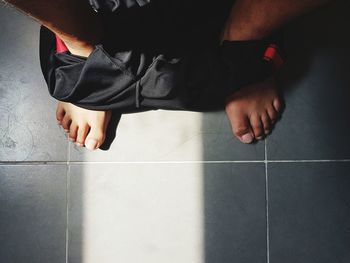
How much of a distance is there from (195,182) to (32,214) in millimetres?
429

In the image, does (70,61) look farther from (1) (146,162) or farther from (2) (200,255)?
(2) (200,255)

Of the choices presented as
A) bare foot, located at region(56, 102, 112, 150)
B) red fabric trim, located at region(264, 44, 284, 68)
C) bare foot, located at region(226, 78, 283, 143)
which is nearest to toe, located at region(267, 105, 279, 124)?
bare foot, located at region(226, 78, 283, 143)

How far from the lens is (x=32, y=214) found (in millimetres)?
876

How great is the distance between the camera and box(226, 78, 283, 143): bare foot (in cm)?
84

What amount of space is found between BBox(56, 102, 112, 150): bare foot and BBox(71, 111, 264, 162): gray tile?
31mm

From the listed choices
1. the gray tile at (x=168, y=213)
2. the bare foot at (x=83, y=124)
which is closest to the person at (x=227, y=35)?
the bare foot at (x=83, y=124)

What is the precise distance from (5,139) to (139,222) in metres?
0.41

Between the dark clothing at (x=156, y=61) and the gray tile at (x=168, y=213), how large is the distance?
184 millimetres

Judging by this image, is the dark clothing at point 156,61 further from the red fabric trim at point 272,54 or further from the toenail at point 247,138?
the toenail at point 247,138

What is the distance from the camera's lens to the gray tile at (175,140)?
86 cm

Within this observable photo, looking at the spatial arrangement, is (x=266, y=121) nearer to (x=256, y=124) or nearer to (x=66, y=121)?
(x=256, y=124)

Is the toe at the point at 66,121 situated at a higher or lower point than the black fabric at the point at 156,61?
lower

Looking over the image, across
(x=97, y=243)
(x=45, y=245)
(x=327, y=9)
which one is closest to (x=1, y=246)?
(x=45, y=245)

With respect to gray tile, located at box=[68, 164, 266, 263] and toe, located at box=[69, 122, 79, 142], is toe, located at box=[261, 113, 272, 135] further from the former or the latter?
toe, located at box=[69, 122, 79, 142]
